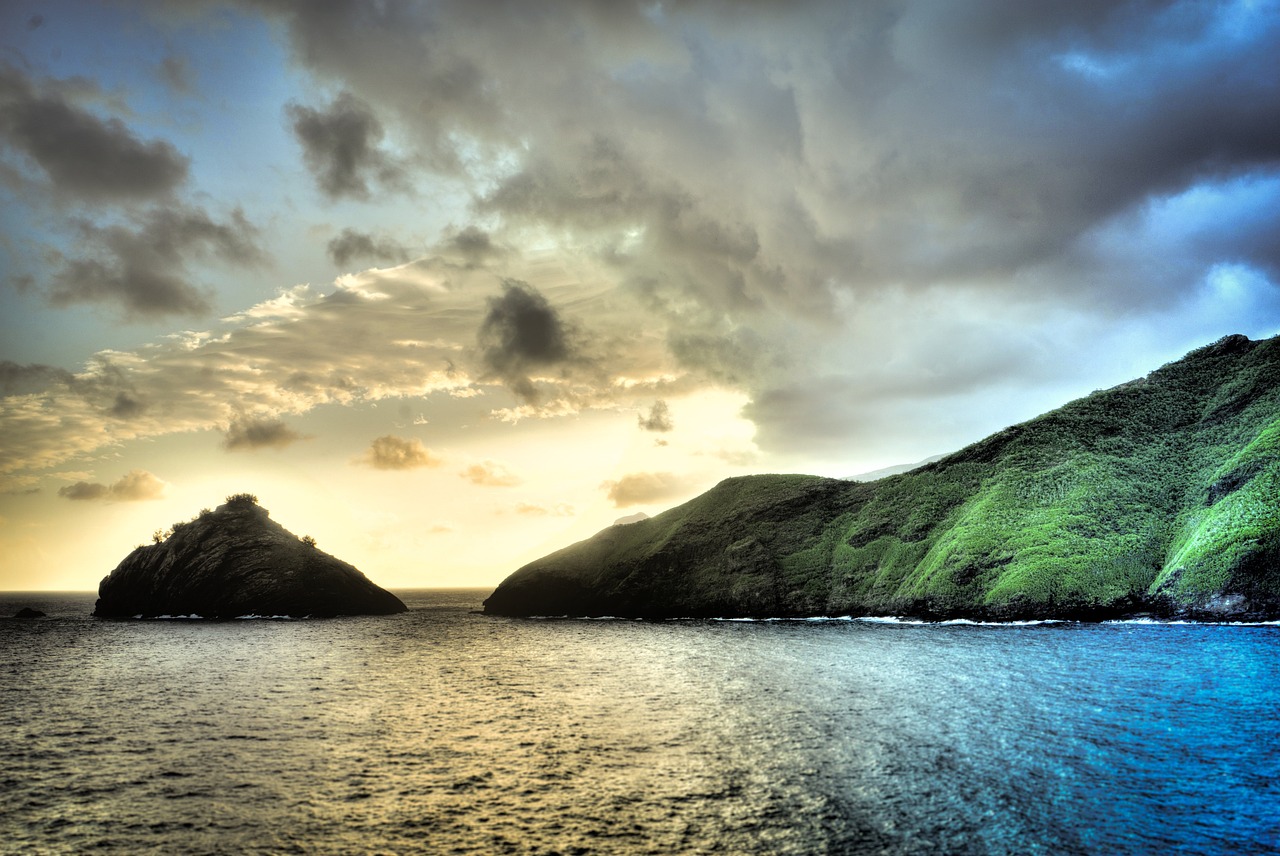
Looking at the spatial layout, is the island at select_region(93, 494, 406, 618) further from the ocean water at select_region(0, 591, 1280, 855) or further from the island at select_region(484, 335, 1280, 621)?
the ocean water at select_region(0, 591, 1280, 855)

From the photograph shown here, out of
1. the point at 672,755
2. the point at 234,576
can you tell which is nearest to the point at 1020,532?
the point at 672,755

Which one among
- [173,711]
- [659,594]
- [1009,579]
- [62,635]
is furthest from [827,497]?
[62,635]

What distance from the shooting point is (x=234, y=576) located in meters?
143

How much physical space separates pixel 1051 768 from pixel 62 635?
441 ft

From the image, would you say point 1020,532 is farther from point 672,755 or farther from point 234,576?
point 234,576

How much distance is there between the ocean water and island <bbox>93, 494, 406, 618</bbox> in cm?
8500

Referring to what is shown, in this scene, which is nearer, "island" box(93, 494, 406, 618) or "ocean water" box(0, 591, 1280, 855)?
"ocean water" box(0, 591, 1280, 855)

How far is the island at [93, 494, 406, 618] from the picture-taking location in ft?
463

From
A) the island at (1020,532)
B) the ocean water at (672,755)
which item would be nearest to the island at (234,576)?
the island at (1020,532)

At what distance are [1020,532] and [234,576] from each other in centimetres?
16204

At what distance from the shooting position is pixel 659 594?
14688 cm

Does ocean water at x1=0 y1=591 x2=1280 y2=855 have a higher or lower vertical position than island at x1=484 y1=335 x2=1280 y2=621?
lower

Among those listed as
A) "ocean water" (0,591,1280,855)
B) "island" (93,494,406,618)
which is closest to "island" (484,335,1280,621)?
"ocean water" (0,591,1280,855)

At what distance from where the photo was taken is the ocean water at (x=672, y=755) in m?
20.9
